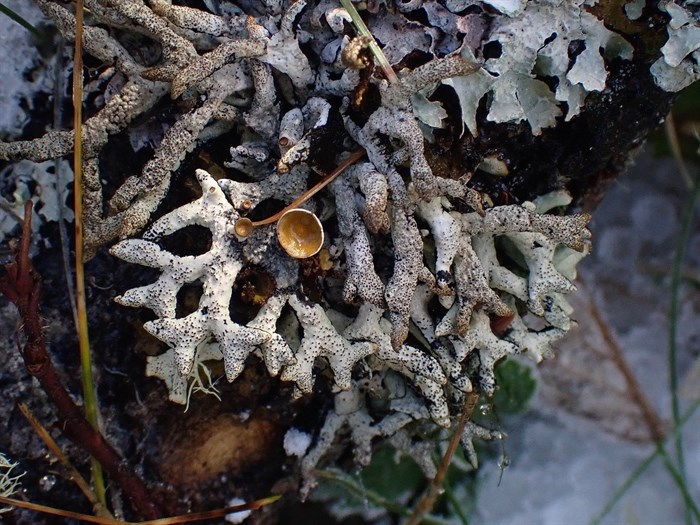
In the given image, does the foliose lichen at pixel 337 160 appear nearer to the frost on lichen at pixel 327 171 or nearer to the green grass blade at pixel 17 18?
the frost on lichen at pixel 327 171

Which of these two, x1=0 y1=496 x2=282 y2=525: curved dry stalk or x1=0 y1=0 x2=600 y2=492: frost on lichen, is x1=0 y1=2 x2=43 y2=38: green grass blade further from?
x1=0 y1=496 x2=282 y2=525: curved dry stalk

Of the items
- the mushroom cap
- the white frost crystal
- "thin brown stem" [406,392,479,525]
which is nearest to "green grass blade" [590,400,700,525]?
"thin brown stem" [406,392,479,525]

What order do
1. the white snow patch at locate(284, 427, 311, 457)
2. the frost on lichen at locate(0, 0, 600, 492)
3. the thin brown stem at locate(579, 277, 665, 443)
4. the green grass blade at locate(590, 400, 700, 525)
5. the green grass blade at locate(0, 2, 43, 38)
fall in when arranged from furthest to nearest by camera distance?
1. the thin brown stem at locate(579, 277, 665, 443)
2. the green grass blade at locate(590, 400, 700, 525)
3. the white snow patch at locate(284, 427, 311, 457)
4. the green grass blade at locate(0, 2, 43, 38)
5. the frost on lichen at locate(0, 0, 600, 492)

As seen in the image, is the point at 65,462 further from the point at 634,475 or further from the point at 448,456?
the point at 634,475

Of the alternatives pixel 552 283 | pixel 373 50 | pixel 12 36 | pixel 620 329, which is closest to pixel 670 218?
pixel 620 329

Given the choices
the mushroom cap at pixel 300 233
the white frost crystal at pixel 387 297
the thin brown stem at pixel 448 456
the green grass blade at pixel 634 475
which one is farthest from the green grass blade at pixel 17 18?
the green grass blade at pixel 634 475

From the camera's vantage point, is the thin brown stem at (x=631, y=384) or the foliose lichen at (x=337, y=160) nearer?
the foliose lichen at (x=337, y=160)
